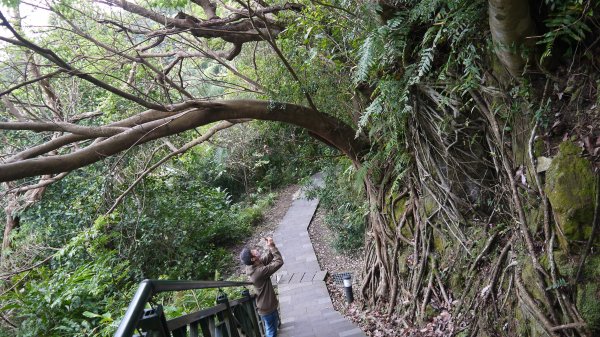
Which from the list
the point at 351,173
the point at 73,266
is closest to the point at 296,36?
→ the point at 351,173

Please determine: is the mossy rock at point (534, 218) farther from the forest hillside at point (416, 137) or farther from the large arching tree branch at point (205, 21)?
the large arching tree branch at point (205, 21)

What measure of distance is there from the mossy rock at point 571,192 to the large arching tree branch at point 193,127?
3.02 meters

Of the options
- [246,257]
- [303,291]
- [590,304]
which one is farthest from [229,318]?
[303,291]

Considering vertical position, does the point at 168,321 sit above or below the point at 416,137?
below

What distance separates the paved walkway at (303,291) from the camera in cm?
625

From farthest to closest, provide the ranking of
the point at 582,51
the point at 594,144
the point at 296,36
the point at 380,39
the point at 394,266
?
the point at 296,36 → the point at 394,266 → the point at 380,39 → the point at 582,51 → the point at 594,144

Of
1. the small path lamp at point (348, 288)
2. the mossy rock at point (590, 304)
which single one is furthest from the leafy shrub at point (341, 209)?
the mossy rock at point (590, 304)

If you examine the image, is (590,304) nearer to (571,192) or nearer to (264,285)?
(571,192)

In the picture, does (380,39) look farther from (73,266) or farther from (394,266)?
(73,266)

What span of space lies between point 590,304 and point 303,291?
609cm

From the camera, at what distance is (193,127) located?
4617 millimetres

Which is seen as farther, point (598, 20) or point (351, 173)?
point (351, 173)

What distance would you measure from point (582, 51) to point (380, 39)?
4.94ft

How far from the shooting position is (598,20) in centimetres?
308
